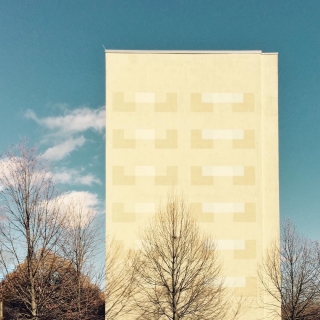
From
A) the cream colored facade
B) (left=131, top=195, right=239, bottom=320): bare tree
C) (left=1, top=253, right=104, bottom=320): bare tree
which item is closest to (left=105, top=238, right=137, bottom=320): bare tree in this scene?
(left=131, top=195, right=239, bottom=320): bare tree

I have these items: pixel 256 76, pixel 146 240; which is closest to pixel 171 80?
pixel 256 76

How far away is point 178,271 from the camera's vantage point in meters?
16.2

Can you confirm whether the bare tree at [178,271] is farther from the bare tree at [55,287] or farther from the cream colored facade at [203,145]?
the bare tree at [55,287]

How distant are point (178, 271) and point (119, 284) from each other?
317cm

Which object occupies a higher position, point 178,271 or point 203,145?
point 203,145

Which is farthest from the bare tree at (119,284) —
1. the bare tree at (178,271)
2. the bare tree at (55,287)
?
the bare tree at (55,287)

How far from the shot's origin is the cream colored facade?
18016mm

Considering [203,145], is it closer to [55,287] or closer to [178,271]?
[178,271]

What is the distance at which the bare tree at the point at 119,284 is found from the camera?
17172 mm

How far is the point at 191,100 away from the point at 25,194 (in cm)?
977

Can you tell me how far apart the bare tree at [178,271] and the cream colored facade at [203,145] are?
1.99ft

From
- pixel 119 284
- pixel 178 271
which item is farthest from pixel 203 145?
pixel 119 284

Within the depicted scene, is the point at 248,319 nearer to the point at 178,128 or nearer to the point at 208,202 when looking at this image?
the point at 208,202

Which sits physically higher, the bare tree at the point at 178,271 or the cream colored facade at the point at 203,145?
the cream colored facade at the point at 203,145
